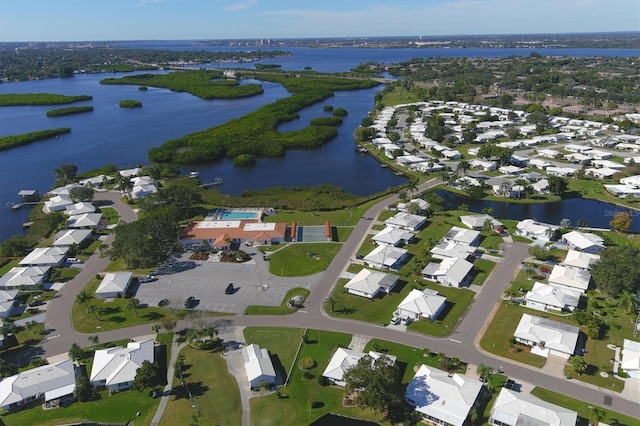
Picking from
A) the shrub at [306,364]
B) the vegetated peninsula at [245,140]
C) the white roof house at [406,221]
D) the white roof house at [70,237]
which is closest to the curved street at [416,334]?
the shrub at [306,364]

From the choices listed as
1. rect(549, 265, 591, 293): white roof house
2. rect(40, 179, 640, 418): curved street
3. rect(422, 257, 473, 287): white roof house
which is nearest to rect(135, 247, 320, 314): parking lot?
rect(40, 179, 640, 418): curved street

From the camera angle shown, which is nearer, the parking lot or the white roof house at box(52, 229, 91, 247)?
the parking lot

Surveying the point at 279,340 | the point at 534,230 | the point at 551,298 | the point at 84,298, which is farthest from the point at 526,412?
the point at 84,298

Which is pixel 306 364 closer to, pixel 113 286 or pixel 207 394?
pixel 207 394

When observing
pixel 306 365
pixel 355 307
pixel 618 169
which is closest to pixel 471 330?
pixel 355 307

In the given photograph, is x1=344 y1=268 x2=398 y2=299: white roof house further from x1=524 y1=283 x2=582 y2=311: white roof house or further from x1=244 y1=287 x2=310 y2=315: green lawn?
x1=524 y1=283 x2=582 y2=311: white roof house
